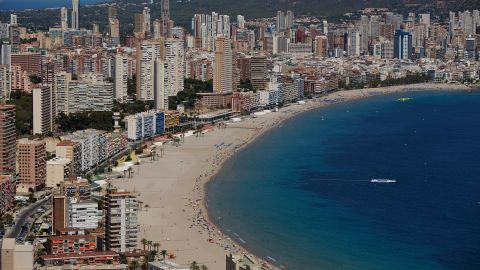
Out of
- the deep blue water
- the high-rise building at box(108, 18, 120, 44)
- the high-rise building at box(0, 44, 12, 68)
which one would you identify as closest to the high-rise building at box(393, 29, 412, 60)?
the high-rise building at box(108, 18, 120, 44)

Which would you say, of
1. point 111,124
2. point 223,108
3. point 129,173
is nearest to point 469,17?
point 223,108

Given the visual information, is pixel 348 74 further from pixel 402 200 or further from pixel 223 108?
pixel 402 200

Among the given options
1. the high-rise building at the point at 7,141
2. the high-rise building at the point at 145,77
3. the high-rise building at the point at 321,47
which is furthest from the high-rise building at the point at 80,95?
the high-rise building at the point at 321,47

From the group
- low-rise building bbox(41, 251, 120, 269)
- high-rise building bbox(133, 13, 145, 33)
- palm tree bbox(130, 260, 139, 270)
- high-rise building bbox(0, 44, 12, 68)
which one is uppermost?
high-rise building bbox(133, 13, 145, 33)

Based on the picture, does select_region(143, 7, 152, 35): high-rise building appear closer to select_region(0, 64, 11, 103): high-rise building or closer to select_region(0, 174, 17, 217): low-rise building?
select_region(0, 64, 11, 103): high-rise building

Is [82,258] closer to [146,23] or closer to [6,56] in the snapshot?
[6,56]

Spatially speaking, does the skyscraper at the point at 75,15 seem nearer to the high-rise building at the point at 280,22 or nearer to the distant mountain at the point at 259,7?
the distant mountain at the point at 259,7

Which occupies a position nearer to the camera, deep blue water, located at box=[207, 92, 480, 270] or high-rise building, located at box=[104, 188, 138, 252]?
high-rise building, located at box=[104, 188, 138, 252]
